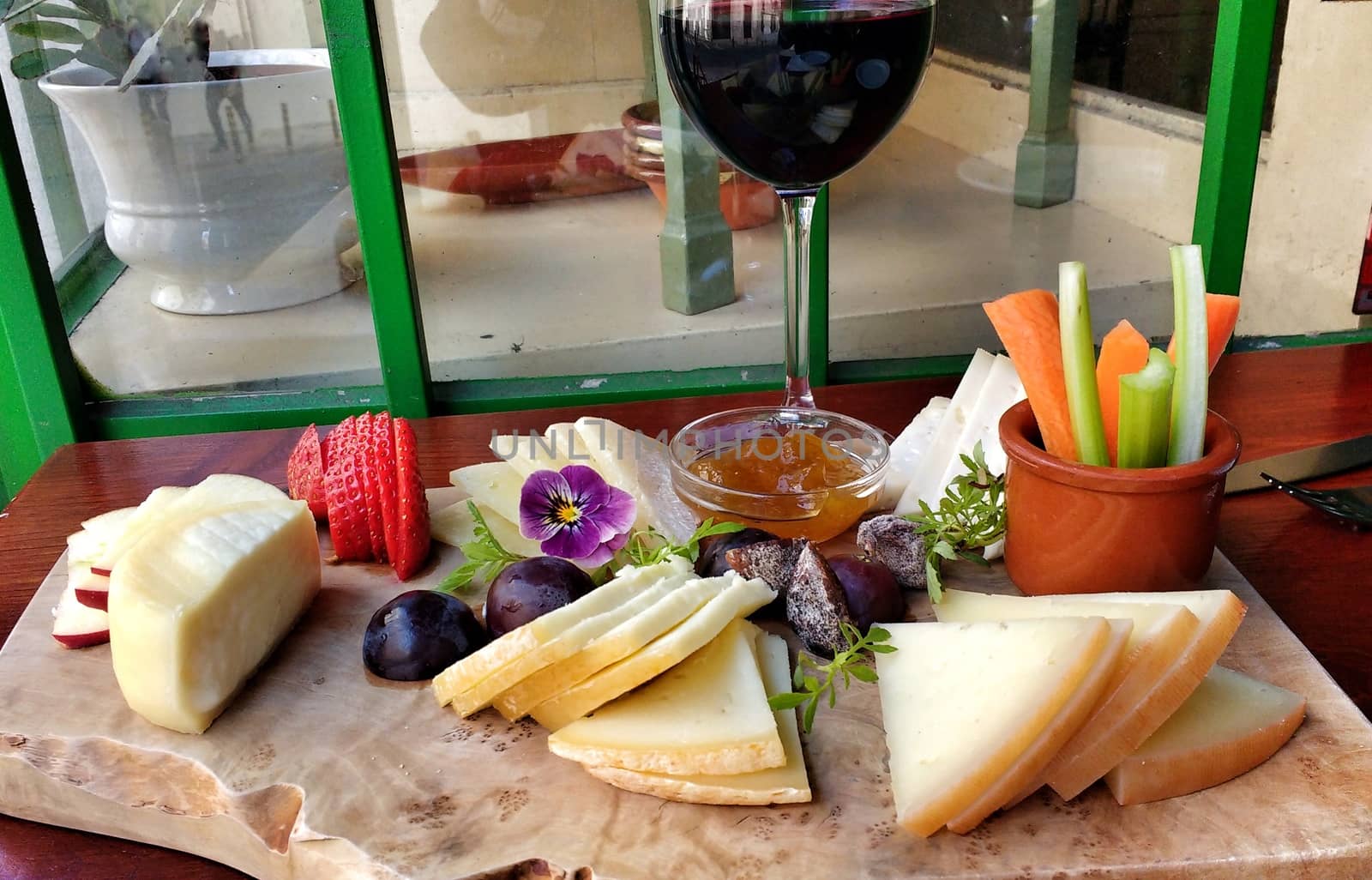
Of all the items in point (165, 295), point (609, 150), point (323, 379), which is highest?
point (609, 150)

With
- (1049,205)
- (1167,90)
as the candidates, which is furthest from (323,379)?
(1167,90)

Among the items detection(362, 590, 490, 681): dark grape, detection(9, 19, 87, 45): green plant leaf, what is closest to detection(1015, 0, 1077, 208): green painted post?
detection(362, 590, 490, 681): dark grape

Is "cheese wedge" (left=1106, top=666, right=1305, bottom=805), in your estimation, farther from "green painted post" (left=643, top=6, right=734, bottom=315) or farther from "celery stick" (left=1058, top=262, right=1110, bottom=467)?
"green painted post" (left=643, top=6, right=734, bottom=315)

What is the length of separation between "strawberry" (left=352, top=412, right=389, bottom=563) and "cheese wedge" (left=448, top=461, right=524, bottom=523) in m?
0.09

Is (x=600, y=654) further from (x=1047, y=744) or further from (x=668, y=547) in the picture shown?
(x=1047, y=744)

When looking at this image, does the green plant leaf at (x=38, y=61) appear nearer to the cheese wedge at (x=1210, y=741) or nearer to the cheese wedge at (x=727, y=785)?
the cheese wedge at (x=727, y=785)

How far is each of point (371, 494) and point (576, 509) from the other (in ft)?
0.56

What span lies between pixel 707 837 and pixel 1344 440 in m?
0.84

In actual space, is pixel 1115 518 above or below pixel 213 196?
below

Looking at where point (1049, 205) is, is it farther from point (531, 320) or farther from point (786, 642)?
point (786, 642)

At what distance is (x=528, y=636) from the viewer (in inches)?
27.2

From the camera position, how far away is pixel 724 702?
68 centimetres

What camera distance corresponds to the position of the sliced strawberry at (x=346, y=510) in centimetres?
91

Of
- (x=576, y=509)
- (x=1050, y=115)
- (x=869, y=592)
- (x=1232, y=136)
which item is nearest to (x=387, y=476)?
(x=576, y=509)
